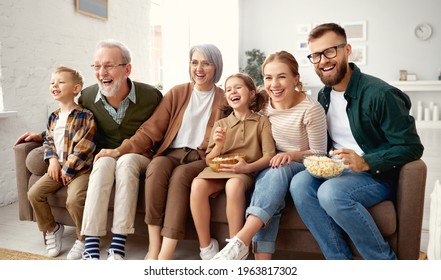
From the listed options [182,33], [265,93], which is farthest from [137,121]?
[182,33]

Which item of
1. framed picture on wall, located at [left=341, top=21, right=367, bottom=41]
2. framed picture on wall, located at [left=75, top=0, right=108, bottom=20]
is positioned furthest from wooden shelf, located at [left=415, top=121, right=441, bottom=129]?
framed picture on wall, located at [left=75, top=0, right=108, bottom=20]

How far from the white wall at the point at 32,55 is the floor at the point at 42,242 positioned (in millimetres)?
572

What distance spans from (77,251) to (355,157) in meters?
1.32

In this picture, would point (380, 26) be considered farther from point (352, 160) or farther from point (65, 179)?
point (65, 179)

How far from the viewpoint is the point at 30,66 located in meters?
2.88

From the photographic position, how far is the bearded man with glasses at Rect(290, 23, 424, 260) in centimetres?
147

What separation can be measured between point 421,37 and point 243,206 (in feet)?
21.6

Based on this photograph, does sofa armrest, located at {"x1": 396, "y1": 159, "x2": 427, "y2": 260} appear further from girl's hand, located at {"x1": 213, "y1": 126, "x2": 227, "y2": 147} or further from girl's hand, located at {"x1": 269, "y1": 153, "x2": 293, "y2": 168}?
girl's hand, located at {"x1": 213, "y1": 126, "x2": 227, "y2": 147}

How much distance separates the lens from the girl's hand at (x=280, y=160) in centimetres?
170

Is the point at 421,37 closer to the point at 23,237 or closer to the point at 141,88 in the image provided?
the point at 141,88

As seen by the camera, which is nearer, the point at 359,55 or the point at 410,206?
the point at 410,206

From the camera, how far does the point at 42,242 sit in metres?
2.10

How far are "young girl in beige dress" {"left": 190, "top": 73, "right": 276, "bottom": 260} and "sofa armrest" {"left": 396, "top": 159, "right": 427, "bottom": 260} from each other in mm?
555

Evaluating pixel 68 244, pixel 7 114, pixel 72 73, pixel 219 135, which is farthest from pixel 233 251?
pixel 7 114
